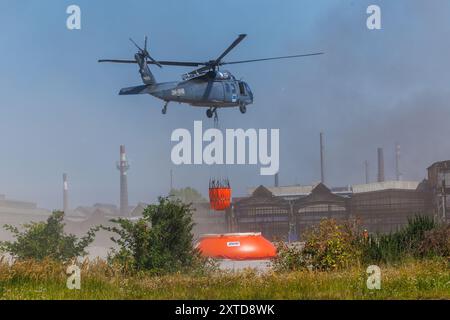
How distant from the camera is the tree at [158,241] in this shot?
18.6 m

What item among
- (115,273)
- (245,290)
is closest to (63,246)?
(115,273)

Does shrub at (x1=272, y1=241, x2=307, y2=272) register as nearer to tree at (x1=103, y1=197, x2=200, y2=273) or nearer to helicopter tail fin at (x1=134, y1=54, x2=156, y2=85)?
tree at (x1=103, y1=197, x2=200, y2=273)

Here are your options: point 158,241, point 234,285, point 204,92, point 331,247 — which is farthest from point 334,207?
point 234,285

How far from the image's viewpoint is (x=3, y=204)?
340 feet

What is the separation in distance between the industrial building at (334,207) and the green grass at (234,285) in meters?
49.4

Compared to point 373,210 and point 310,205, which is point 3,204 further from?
point 373,210

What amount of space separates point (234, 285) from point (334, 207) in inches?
2190

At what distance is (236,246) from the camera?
119 ft

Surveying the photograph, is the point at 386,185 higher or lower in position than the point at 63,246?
higher

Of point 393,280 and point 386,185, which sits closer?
point 393,280

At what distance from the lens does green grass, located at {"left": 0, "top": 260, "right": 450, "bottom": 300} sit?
12.5 m
